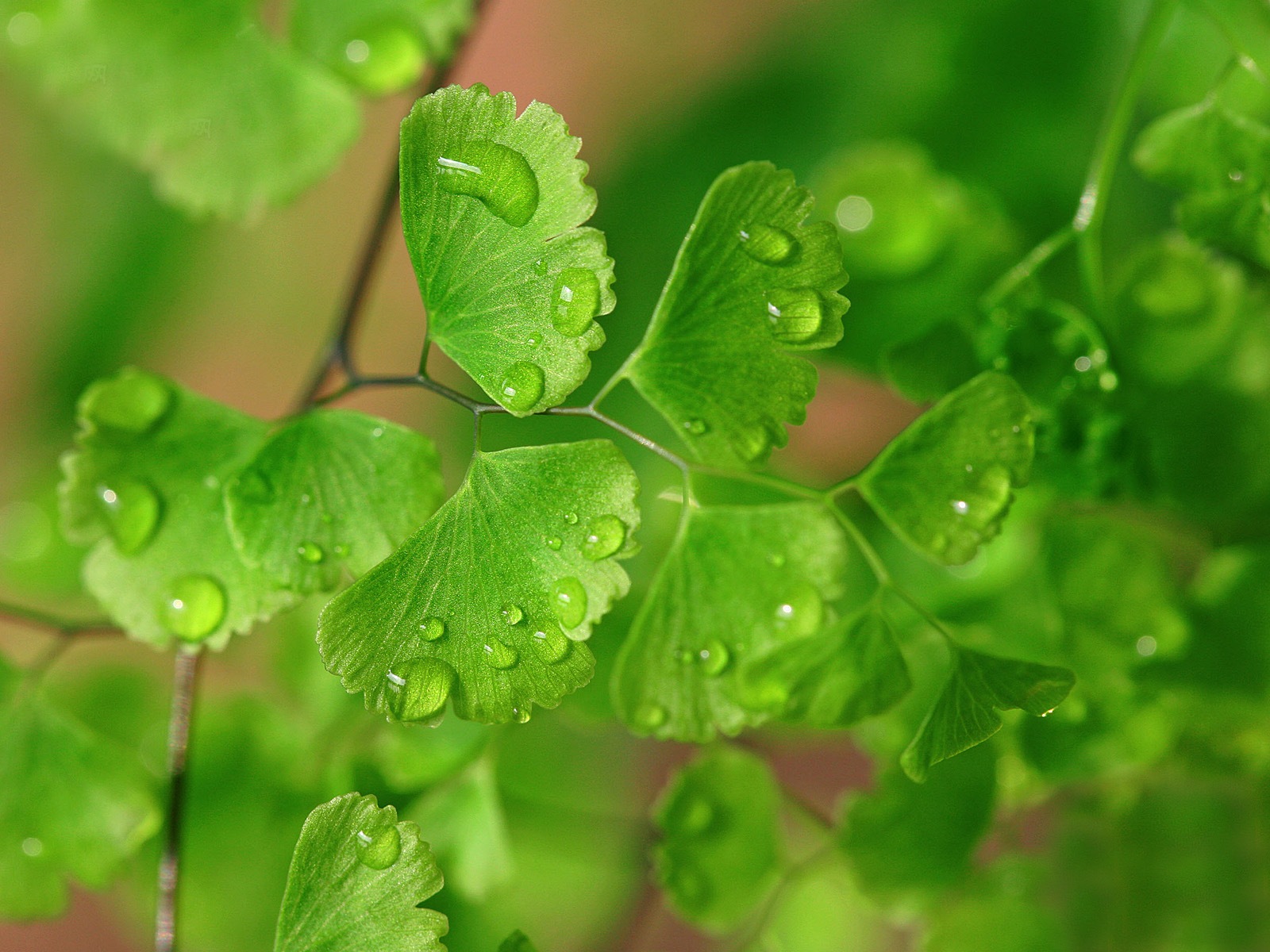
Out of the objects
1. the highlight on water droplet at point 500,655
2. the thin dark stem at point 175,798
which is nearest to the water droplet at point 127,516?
the thin dark stem at point 175,798

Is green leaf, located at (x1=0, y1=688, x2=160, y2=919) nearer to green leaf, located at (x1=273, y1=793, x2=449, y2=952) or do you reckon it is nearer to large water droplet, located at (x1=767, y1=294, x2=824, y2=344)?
green leaf, located at (x1=273, y1=793, x2=449, y2=952)

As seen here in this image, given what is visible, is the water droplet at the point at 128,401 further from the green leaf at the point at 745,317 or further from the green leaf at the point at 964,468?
the green leaf at the point at 964,468

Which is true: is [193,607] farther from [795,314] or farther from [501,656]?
[795,314]

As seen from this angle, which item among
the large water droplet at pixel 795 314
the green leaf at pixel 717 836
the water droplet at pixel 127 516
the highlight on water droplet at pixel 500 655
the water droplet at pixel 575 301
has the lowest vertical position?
the green leaf at pixel 717 836

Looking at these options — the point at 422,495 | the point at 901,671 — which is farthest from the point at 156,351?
the point at 901,671

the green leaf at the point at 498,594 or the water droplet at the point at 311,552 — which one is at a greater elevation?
the green leaf at the point at 498,594

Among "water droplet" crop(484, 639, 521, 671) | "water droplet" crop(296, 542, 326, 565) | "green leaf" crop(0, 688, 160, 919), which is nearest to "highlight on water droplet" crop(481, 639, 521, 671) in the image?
"water droplet" crop(484, 639, 521, 671)

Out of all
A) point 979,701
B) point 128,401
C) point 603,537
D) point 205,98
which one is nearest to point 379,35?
point 205,98

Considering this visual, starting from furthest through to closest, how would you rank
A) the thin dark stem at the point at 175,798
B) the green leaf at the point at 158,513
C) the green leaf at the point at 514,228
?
the thin dark stem at the point at 175,798 < the green leaf at the point at 158,513 < the green leaf at the point at 514,228
